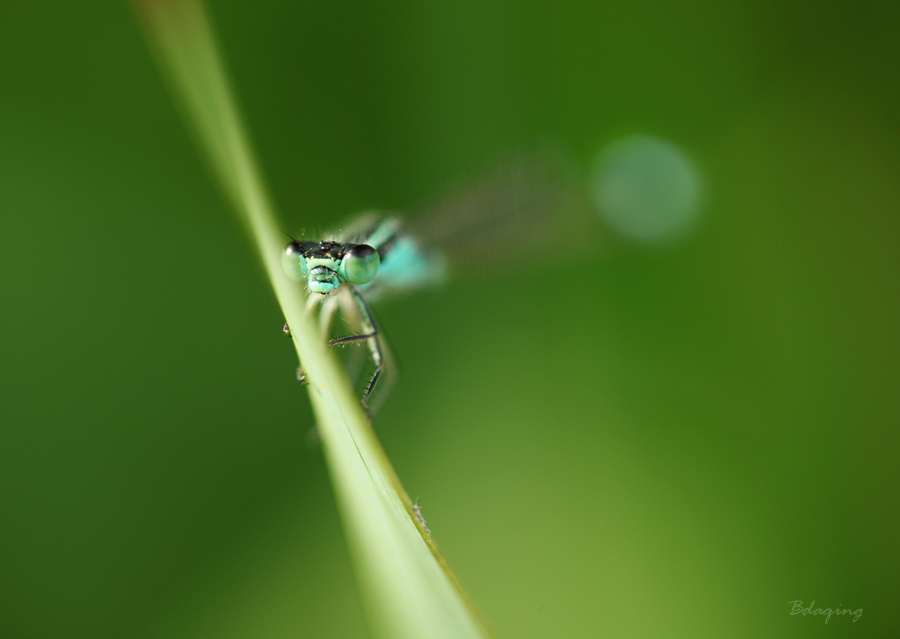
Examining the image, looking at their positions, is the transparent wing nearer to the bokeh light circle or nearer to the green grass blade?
the bokeh light circle

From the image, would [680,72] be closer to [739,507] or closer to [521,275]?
[521,275]

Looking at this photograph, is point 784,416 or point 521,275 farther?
point 521,275

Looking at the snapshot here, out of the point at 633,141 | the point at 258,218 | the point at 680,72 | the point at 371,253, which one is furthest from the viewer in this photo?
the point at 633,141

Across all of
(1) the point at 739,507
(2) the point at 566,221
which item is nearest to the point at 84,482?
(1) the point at 739,507

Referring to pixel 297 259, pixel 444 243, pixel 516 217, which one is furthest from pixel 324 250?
pixel 516 217

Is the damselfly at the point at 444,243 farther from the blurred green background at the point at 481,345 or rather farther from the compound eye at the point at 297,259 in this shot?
the blurred green background at the point at 481,345

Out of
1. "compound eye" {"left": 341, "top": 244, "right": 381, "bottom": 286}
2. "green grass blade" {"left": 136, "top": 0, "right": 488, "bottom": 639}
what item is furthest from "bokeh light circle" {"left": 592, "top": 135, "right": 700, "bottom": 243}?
"green grass blade" {"left": 136, "top": 0, "right": 488, "bottom": 639}
